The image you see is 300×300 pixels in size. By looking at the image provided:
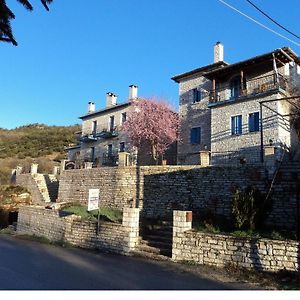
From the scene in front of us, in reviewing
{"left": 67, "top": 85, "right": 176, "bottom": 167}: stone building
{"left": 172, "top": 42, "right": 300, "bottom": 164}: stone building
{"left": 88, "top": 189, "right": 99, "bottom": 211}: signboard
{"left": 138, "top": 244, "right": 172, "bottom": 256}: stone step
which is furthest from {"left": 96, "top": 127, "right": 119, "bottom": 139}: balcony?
{"left": 138, "top": 244, "right": 172, "bottom": 256}: stone step

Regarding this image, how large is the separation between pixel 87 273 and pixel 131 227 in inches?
163

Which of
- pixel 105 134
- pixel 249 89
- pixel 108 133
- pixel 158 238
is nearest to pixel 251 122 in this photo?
pixel 249 89

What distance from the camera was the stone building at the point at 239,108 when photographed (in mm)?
23375

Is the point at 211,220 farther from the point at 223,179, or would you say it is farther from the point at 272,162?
the point at 272,162

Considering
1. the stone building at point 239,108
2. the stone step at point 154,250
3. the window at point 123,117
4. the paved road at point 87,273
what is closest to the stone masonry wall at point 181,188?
the stone building at point 239,108

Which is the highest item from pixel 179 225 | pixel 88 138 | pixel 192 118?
pixel 192 118

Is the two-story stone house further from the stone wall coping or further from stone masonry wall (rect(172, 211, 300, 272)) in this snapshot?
the stone wall coping

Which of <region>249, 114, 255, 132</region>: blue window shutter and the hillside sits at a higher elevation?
the hillside

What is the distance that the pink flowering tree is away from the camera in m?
Result: 30.8

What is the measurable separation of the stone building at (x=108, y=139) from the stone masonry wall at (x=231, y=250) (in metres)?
19.6

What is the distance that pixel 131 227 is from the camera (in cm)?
1427

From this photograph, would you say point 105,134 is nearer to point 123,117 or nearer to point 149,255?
point 123,117

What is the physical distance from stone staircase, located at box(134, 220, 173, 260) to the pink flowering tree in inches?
574

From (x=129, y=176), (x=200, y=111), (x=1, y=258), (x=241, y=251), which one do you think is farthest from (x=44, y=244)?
(x=200, y=111)
